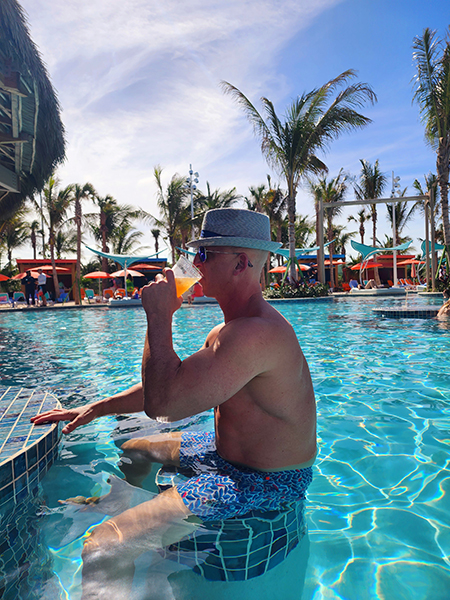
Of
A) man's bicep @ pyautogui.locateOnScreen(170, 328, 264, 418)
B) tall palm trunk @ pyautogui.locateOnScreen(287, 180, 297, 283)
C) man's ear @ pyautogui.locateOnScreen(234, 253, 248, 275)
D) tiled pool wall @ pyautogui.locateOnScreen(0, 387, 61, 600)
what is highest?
tall palm trunk @ pyautogui.locateOnScreen(287, 180, 297, 283)

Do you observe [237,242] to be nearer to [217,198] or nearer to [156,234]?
[217,198]

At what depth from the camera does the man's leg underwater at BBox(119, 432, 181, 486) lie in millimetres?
1995

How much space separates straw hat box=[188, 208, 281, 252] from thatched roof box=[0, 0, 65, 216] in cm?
625

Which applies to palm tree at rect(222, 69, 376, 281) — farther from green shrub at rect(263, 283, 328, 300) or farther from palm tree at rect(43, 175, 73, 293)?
palm tree at rect(43, 175, 73, 293)

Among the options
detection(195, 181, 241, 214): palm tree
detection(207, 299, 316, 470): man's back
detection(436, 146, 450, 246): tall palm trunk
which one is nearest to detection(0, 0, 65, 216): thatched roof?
detection(207, 299, 316, 470): man's back

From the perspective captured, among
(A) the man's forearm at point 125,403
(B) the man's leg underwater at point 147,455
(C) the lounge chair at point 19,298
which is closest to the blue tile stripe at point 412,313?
(B) the man's leg underwater at point 147,455

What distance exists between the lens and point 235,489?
1.56 meters

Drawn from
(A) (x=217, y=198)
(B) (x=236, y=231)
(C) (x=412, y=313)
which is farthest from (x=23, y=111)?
(A) (x=217, y=198)

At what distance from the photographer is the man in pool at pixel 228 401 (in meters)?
1.29

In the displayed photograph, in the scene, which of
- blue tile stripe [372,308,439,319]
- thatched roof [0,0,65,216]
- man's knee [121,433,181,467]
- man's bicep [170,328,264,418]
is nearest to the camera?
man's bicep [170,328,264,418]

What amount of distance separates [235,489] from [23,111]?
322 inches

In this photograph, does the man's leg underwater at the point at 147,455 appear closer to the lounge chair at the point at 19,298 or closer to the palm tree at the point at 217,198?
the lounge chair at the point at 19,298

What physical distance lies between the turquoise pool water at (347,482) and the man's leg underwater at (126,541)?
72 millimetres

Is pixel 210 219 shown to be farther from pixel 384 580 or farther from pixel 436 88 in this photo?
pixel 436 88
